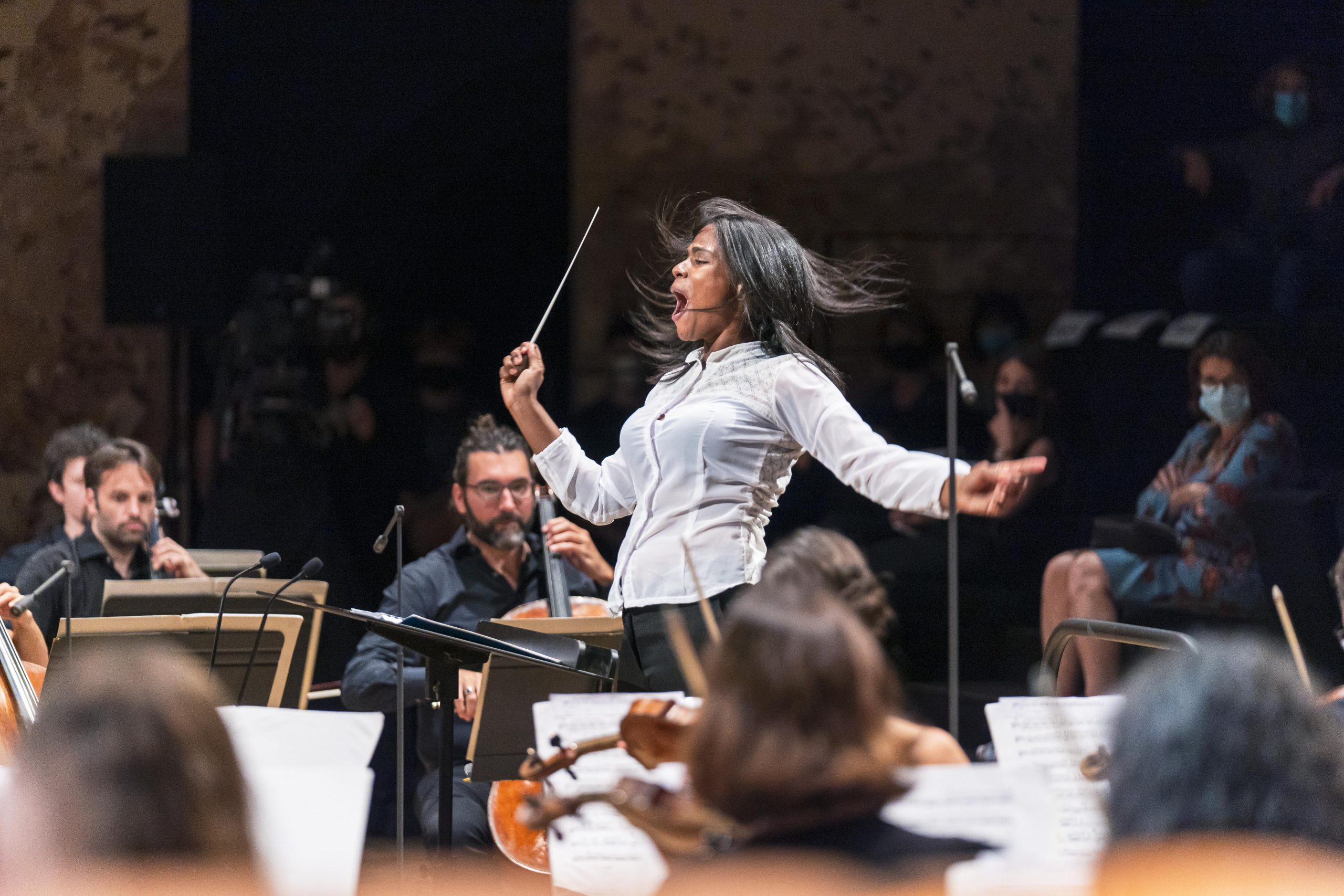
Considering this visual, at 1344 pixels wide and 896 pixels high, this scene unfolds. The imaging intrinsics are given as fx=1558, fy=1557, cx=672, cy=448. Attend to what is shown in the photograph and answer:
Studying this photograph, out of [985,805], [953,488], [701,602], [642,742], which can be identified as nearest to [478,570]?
[953,488]

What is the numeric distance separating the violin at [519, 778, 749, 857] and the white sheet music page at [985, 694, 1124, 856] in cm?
47

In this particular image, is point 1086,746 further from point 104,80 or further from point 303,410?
point 104,80

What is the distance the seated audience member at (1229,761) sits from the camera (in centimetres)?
116

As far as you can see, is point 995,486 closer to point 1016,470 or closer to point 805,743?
point 1016,470

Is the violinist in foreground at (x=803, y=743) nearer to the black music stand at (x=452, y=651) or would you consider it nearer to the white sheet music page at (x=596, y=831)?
the white sheet music page at (x=596, y=831)

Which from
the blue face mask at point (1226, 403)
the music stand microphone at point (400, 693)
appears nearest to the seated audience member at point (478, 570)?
the music stand microphone at point (400, 693)

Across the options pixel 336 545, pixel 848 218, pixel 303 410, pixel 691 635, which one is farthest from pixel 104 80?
pixel 691 635

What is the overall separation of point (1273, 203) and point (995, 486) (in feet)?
12.3

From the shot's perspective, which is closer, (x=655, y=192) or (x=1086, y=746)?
(x=1086, y=746)

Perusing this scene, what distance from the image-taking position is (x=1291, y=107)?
5.47m

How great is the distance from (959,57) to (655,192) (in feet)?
4.10

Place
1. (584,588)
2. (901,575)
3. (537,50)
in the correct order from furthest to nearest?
1. (537,50)
2. (901,575)
3. (584,588)

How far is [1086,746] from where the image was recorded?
189 cm

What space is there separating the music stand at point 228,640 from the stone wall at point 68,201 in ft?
9.03
